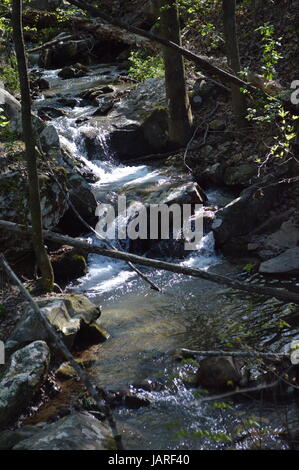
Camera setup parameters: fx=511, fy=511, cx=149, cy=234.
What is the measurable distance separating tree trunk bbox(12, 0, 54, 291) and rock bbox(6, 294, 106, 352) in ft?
1.59

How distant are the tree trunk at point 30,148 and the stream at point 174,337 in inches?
50.7

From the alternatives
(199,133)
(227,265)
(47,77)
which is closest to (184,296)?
(227,265)

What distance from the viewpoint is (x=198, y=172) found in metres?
11.2

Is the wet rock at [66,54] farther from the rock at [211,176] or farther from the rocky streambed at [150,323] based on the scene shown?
the rock at [211,176]

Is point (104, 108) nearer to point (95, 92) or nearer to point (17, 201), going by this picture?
point (95, 92)

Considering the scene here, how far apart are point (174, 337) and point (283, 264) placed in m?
2.50

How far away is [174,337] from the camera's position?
21.7ft

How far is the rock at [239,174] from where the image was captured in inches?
403

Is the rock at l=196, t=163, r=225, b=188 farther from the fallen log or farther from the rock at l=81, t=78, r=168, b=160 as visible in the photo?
the fallen log

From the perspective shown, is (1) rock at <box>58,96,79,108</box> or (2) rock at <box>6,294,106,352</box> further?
(1) rock at <box>58,96,79,108</box>

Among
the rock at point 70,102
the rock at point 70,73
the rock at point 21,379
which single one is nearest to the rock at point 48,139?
the rock at point 21,379

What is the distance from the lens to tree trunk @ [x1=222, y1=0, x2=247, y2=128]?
1072 centimetres

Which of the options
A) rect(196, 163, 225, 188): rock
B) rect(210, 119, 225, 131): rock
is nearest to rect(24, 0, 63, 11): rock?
rect(210, 119, 225, 131): rock
